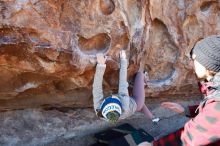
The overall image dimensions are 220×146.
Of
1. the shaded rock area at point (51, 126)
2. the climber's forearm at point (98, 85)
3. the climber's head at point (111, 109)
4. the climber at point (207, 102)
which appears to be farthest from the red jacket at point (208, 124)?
the shaded rock area at point (51, 126)

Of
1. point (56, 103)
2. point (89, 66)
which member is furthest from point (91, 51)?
point (56, 103)

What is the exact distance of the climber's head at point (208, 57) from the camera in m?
1.43

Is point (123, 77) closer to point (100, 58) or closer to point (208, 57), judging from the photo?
point (100, 58)

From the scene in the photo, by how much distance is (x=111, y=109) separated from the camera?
180 centimetres

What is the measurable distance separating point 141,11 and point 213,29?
71 centimetres

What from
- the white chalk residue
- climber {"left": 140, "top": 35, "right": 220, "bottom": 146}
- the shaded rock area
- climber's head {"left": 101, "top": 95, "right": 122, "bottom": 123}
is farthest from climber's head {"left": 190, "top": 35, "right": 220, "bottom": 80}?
the shaded rock area

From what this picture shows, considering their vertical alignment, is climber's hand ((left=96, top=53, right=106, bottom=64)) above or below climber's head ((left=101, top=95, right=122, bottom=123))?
above

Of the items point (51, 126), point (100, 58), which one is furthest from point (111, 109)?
point (51, 126)

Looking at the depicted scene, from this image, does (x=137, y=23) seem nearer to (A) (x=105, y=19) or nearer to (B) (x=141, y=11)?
(B) (x=141, y=11)

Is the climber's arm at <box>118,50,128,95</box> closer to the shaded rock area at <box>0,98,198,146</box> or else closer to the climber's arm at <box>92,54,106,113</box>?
the climber's arm at <box>92,54,106,113</box>

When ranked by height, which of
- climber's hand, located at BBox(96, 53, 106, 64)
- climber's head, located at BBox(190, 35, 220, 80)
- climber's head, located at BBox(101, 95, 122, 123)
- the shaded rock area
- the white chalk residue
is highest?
climber's head, located at BBox(190, 35, 220, 80)

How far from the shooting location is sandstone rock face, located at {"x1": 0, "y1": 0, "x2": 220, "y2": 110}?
5.70 ft

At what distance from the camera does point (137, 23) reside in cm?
207

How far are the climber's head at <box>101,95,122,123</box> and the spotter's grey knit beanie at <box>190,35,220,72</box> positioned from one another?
0.50m
